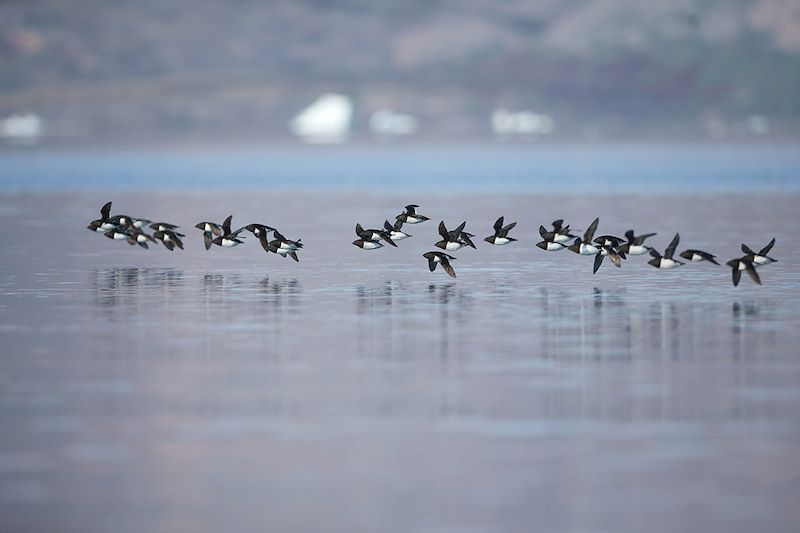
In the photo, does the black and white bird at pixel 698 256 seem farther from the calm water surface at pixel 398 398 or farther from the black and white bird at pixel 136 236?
the black and white bird at pixel 136 236

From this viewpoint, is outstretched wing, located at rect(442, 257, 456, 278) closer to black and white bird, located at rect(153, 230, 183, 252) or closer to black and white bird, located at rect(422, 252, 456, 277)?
black and white bird, located at rect(422, 252, 456, 277)

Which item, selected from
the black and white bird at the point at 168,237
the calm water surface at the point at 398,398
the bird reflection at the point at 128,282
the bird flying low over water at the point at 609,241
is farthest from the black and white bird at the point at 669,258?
the black and white bird at the point at 168,237

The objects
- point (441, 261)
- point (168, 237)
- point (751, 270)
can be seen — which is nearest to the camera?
point (751, 270)

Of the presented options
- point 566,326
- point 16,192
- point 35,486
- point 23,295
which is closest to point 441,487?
point 35,486

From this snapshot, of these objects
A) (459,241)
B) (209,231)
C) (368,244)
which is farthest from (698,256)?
(209,231)

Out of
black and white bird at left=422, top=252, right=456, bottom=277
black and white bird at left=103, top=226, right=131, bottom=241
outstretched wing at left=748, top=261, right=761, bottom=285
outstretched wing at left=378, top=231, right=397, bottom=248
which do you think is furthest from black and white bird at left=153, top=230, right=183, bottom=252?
outstretched wing at left=748, top=261, right=761, bottom=285

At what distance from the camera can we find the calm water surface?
10109mm

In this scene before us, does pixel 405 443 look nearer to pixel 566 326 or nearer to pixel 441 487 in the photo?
pixel 441 487

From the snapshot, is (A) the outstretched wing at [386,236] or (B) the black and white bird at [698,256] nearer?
(B) the black and white bird at [698,256]

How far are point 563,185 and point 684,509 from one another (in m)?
47.2

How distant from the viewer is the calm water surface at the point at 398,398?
10.1 metres

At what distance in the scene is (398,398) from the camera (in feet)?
44.1

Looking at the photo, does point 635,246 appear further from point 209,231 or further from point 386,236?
point 209,231

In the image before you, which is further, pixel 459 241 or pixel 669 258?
pixel 459 241
